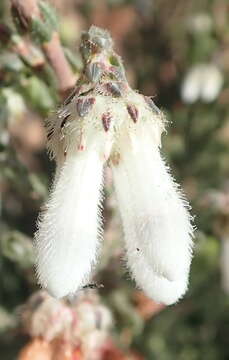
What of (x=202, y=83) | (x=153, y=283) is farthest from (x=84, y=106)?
(x=202, y=83)

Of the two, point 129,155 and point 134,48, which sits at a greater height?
point 134,48

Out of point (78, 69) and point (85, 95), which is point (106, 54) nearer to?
point (85, 95)

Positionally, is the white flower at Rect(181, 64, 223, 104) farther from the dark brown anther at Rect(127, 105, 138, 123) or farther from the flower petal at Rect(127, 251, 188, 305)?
the flower petal at Rect(127, 251, 188, 305)

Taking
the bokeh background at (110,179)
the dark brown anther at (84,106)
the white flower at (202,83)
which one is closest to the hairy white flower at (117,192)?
the dark brown anther at (84,106)

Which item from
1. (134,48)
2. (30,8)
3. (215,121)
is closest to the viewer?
(30,8)

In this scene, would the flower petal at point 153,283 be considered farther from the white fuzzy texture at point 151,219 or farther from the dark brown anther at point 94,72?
the dark brown anther at point 94,72

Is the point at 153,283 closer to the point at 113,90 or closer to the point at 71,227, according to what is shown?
the point at 71,227

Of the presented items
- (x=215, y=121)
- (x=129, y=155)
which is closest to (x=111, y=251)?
(x=129, y=155)
